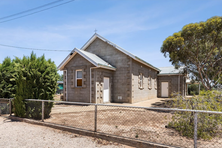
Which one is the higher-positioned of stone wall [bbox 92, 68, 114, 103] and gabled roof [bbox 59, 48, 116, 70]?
gabled roof [bbox 59, 48, 116, 70]

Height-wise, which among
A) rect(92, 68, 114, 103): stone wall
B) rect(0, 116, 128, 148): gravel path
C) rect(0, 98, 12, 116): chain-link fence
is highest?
rect(92, 68, 114, 103): stone wall

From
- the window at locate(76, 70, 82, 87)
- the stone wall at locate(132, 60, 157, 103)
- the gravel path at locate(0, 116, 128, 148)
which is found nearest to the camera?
the gravel path at locate(0, 116, 128, 148)

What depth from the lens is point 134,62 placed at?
15125 mm

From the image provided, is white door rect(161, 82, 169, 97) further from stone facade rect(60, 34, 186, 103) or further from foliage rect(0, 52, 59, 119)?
foliage rect(0, 52, 59, 119)

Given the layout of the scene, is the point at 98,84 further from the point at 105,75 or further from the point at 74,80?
the point at 74,80

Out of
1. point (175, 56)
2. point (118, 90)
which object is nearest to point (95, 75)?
point (118, 90)

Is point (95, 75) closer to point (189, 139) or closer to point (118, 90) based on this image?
point (118, 90)

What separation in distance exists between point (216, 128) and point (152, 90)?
1577 centimetres

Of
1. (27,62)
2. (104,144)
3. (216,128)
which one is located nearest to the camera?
(104,144)

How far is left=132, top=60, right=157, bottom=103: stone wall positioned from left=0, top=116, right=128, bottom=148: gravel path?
10011mm

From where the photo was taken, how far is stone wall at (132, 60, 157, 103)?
15062 mm

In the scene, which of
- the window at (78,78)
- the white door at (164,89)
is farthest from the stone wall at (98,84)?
the white door at (164,89)

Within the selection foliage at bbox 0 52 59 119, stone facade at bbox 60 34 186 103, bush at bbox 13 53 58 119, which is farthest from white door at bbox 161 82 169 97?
bush at bbox 13 53 58 119

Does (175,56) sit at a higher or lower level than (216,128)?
higher
